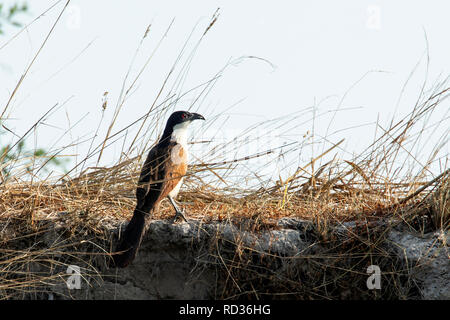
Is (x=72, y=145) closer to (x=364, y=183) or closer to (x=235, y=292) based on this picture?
(x=235, y=292)

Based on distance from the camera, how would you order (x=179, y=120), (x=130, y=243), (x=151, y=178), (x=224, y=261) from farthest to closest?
(x=179, y=120)
(x=151, y=178)
(x=224, y=261)
(x=130, y=243)

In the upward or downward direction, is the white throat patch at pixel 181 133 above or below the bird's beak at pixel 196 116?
below

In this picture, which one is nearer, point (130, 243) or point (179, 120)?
point (130, 243)

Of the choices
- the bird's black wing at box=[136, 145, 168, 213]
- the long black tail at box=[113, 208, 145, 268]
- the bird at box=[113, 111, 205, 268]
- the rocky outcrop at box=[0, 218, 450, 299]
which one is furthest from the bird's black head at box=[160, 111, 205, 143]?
the long black tail at box=[113, 208, 145, 268]

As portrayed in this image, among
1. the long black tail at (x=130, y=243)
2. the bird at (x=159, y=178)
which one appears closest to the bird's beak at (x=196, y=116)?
the bird at (x=159, y=178)

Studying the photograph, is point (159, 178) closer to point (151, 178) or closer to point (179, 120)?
point (151, 178)

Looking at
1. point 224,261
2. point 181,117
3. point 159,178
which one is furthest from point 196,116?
point 224,261

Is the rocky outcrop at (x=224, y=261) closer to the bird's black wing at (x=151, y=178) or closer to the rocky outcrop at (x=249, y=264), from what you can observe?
the rocky outcrop at (x=249, y=264)

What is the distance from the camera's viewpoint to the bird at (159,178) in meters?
3.91

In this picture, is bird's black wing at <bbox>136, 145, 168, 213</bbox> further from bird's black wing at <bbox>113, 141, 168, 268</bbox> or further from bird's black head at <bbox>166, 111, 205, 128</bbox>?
bird's black head at <bbox>166, 111, 205, 128</bbox>

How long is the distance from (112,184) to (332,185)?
6.63ft

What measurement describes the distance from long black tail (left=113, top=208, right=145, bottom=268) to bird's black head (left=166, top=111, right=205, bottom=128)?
121cm

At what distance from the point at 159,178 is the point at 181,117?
2.50ft

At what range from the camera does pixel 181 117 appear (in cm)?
494
